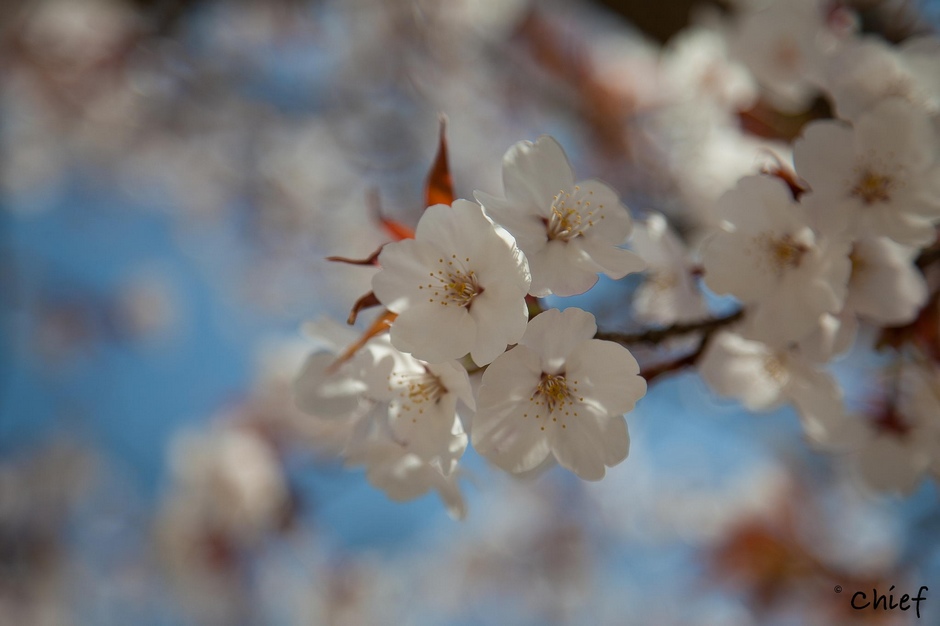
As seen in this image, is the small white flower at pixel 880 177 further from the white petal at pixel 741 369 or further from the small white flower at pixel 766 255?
the white petal at pixel 741 369

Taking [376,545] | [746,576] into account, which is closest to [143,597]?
[376,545]

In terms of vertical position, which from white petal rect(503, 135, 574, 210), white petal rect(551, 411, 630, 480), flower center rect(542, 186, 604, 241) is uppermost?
white petal rect(503, 135, 574, 210)

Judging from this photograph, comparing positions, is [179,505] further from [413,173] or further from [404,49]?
[404,49]

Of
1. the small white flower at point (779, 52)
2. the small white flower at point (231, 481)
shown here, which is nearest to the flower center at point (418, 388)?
the small white flower at point (779, 52)

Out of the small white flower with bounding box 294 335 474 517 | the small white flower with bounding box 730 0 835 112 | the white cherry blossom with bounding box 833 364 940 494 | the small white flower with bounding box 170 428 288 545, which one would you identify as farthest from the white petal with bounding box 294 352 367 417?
the small white flower with bounding box 170 428 288 545

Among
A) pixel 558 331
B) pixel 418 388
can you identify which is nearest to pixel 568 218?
pixel 558 331

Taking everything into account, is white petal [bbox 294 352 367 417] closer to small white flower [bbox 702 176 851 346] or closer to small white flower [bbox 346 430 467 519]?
small white flower [bbox 346 430 467 519]
